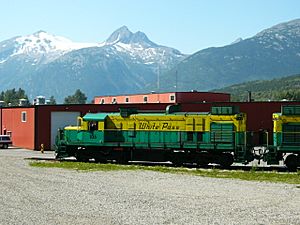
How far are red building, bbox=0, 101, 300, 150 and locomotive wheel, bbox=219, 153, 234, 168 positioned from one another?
17687 mm

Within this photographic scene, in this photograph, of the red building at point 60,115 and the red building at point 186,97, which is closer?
the red building at point 60,115

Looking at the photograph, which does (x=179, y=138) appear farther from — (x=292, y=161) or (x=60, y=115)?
(x=60, y=115)

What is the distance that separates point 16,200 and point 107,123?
767 inches

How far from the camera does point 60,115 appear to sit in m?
57.1

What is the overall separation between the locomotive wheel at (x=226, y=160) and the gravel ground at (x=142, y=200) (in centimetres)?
571

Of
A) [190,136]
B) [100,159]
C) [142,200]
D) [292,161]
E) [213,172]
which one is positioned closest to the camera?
[142,200]

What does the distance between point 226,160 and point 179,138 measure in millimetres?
3749

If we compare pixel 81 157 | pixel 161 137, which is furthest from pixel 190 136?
pixel 81 157

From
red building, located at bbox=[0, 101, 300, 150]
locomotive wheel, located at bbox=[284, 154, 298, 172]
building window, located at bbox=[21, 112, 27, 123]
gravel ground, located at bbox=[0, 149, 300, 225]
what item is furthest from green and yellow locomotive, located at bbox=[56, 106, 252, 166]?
building window, located at bbox=[21, 112, 27, 123]

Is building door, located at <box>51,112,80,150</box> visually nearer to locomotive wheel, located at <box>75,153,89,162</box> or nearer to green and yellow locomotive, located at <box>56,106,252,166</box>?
green and yellow locomotive, located at <box>56,106,252,166</box>

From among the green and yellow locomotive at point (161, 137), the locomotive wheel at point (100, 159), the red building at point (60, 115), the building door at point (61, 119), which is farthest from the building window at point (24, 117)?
the locomotive wheel at point (100, 159)

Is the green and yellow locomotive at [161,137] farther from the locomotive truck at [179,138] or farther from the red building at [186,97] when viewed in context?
the red building at [186,97]

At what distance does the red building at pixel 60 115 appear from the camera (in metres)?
51.0

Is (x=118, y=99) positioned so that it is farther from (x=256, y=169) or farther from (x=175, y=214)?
(x=175, y=214)
